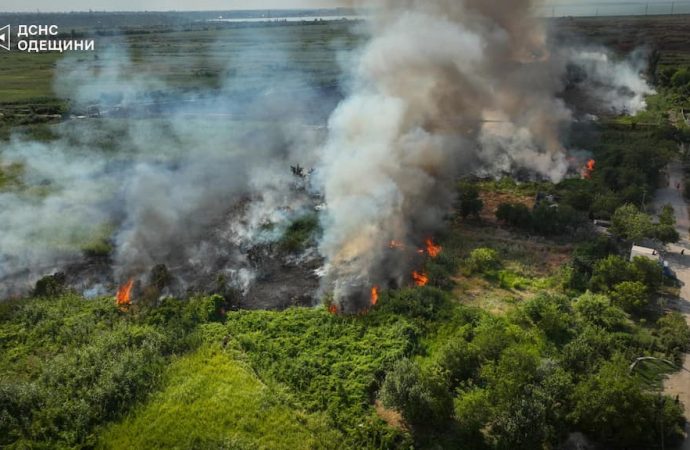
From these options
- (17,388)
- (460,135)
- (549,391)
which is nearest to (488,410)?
(549,391)

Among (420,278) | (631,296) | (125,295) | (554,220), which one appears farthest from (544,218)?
(125,295)

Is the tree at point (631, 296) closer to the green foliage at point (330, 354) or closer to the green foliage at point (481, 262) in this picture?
the green foliage at point (481, 262)

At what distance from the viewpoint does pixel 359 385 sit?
1739 centimetres

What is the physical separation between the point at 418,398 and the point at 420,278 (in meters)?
9.29

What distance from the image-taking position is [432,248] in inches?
1063

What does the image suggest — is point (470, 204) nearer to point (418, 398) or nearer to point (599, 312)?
point (599, 312)

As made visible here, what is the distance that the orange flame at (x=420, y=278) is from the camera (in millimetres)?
24000

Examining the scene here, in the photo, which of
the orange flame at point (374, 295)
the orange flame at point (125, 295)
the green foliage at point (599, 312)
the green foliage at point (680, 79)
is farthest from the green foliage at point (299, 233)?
the green foliage at point (680, 79)

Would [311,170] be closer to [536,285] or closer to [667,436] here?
[536,285]

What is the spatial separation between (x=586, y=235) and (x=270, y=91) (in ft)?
157

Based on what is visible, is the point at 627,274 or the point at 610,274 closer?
the point at 627,274

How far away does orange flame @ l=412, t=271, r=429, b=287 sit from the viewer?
78.7 feet

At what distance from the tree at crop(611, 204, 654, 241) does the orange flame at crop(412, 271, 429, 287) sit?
37.6ft

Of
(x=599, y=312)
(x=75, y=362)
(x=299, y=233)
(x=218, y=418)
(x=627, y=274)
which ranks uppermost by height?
(x=627, y=274)
